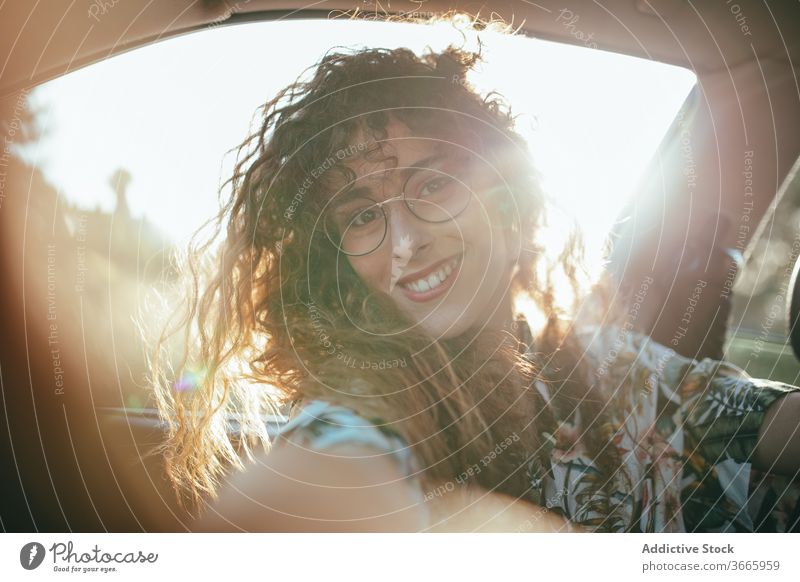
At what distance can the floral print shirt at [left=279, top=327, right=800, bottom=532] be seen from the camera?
856mm

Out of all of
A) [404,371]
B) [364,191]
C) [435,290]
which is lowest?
[404,371]

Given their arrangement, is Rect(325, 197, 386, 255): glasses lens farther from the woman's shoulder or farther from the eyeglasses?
the woman's shoulder

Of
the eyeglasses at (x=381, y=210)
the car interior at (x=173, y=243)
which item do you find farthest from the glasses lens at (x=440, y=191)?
the car interior at (x=173, y=243)

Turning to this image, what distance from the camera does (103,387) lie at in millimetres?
841

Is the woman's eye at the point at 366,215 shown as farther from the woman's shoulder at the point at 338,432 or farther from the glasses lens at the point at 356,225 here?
the woman's shoulder at the point at 338,432

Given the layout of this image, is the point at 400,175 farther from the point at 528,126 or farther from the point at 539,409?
the point at 539,409

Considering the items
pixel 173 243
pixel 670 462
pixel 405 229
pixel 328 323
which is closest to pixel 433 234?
pixel 405 229

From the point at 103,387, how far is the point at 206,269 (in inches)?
8.1

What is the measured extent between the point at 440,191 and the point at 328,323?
0.22m

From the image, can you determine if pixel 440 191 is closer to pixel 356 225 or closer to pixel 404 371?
pixel 356 225

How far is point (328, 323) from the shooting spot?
0.86m

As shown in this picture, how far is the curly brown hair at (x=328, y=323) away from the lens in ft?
2.67
